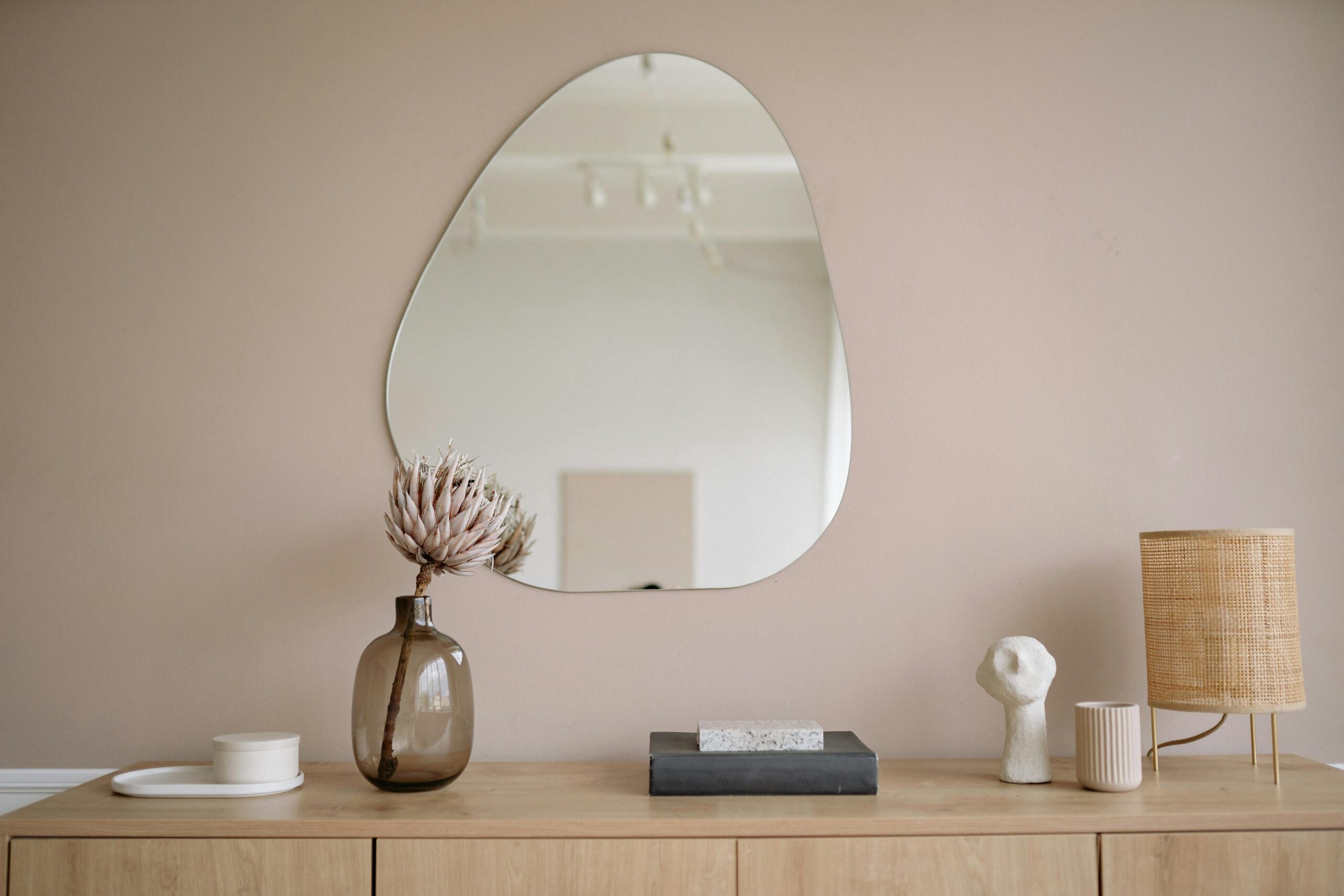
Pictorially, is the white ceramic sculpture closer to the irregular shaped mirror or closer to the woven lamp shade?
the woven lamp shade

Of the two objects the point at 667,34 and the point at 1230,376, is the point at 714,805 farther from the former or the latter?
the point at 667,34

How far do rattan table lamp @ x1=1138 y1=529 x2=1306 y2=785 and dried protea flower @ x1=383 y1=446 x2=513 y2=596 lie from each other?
109 cm

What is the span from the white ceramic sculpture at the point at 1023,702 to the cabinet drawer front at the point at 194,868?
95 cm

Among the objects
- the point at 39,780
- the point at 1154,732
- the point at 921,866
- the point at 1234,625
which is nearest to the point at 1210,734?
the point at 1154,732

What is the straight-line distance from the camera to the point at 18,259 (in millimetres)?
1754

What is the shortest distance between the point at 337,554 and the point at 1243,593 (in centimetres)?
152

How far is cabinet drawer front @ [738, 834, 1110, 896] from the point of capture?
4.12 feet

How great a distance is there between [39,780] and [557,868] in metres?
1.05

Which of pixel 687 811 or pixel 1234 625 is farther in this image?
pixel 1234 625

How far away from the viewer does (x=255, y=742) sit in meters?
1.43

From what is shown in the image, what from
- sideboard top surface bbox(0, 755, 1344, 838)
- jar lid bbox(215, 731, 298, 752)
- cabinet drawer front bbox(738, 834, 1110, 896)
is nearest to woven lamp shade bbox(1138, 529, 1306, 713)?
sideboard top surface bbox(0, 755, 1344, 838)

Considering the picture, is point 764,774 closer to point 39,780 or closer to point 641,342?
point 641,342

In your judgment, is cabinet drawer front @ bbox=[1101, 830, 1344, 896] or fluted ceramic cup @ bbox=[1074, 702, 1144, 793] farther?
fluted ceramic cup @ bbox=[1074, 702, 1144, 793]

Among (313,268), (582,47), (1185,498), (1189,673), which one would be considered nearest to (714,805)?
(1189,673)
